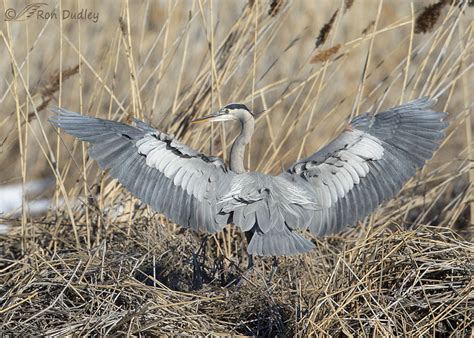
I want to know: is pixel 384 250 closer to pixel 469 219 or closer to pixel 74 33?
pixel 469 219

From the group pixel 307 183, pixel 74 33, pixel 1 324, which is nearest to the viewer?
pixel 1 324

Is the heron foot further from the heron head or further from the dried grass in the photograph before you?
the heron head

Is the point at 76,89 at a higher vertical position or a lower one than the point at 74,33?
lower

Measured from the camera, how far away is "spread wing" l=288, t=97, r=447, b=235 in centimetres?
406

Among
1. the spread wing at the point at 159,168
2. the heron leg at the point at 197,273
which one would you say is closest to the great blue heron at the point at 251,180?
the spread wing at the point at 159,168

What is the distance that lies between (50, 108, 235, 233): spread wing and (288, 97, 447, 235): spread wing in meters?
0.43

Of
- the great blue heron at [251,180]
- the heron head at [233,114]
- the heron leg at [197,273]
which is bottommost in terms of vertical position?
the heron leg at [197,273]

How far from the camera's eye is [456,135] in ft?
24.9

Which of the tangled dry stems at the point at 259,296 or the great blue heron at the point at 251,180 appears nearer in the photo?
the tangled dry stems at the point at 259,296

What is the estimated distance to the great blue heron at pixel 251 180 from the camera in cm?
388

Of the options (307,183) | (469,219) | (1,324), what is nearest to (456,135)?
(469,219)

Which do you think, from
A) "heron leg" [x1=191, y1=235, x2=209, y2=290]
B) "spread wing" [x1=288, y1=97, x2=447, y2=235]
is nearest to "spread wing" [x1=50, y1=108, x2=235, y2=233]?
"heron leg" [x1=191, y1=235, x2=209, y2=290]

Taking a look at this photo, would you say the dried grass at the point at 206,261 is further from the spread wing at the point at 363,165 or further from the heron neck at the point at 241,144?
the heron neck at the point at 241,144

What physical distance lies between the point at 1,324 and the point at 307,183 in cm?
152
